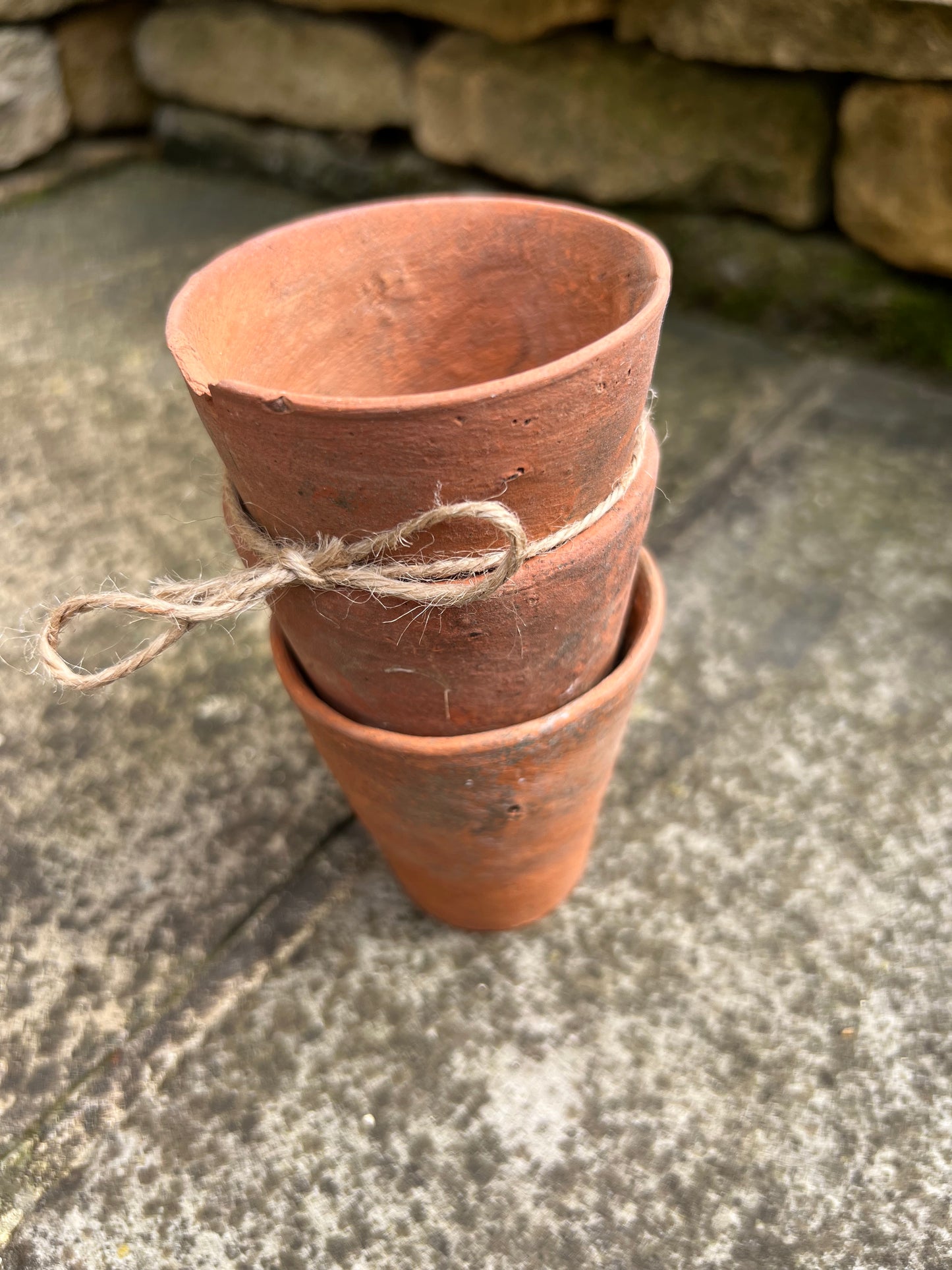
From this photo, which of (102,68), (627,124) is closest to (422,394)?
(627,124)

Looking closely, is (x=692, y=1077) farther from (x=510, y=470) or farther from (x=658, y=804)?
(x=510, y=470)

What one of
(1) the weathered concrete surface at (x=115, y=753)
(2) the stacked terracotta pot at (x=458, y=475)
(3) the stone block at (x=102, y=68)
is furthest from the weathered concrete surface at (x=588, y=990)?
(3) the stone block at (x=102, y=68)


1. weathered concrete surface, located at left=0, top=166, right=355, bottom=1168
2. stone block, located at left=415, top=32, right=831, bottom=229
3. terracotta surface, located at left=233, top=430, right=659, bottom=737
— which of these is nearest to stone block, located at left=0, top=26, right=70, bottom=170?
weathered concrete surface, located at left=0, top=166, right=355, bottom=1168

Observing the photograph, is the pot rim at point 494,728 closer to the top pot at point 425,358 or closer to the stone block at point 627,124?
the top pot at point 425,358

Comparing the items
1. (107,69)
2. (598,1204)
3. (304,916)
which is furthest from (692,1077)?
(107,69)

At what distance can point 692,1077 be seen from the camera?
3.56ft

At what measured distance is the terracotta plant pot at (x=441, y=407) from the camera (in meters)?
0.77

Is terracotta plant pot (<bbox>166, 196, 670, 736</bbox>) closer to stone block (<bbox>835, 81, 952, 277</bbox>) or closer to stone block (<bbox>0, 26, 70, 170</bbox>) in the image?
stone block (<bbox>835, 81, 952, 277</bbox>)

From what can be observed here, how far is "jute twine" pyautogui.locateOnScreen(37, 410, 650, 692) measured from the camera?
0.79 meters

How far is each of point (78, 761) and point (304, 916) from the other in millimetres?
454

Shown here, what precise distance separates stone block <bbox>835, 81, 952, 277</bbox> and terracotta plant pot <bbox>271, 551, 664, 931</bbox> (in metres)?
1.25

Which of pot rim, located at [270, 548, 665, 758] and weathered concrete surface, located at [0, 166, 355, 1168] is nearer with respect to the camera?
pot rim, located at [270, 548, 665, 758]

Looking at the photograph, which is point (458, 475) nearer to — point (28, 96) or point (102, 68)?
point (28, 96)

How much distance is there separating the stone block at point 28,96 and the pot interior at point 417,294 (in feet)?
7.66
